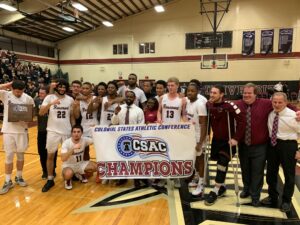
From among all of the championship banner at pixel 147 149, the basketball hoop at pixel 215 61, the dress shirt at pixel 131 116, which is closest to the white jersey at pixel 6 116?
the championship banner at pixel 147 149

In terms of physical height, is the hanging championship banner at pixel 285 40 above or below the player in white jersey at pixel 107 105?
above

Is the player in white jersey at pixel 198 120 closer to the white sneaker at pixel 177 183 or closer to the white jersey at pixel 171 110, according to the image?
the white jersey at pixel 171 110

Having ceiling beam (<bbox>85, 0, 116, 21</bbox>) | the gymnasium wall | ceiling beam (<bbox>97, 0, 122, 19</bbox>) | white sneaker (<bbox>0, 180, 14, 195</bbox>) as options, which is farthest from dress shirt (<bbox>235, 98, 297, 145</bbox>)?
the gymnasium wall

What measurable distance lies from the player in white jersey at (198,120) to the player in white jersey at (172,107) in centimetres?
16

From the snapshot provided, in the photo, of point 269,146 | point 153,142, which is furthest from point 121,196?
point 269,146

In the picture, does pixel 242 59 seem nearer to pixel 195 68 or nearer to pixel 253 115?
pixel 195 68

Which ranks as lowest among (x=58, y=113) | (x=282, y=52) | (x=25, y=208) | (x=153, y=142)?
(x=25, y=208)

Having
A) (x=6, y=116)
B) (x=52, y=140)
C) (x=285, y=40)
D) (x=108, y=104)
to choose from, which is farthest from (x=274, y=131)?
(x=285, y=40)

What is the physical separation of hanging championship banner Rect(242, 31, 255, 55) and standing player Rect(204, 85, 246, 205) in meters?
15.7

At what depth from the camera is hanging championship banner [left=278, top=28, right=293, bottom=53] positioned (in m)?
17.1

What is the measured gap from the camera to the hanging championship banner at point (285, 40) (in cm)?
1708

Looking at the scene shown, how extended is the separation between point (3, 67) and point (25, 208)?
1305cm

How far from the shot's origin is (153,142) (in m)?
4.29

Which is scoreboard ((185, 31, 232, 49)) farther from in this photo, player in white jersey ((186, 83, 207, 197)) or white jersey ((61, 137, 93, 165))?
white jersey ((61, 137, 93, 165))
